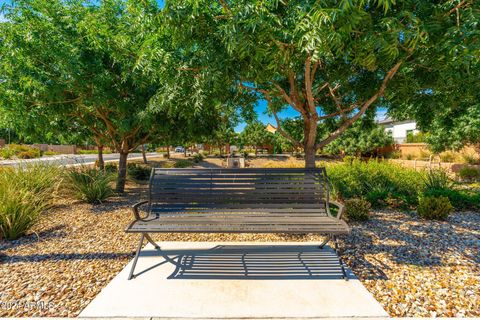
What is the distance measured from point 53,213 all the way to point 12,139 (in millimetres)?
55463

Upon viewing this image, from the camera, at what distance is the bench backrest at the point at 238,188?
314 centimetres

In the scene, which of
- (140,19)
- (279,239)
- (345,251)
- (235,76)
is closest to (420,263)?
(345,251)

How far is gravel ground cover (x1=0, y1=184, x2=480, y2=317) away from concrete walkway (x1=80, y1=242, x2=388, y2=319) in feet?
0.79

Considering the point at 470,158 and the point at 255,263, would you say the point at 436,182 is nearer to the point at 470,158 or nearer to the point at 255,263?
the point at 255,263

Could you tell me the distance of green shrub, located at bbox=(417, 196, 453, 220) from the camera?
14.4ft

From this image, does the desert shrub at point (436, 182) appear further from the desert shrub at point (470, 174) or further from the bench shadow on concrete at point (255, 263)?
the desert shrub at point (470, 174)

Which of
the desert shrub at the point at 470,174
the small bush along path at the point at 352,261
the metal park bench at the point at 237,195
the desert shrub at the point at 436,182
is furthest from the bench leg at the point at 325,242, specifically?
the desert shrub at the point at 470,174

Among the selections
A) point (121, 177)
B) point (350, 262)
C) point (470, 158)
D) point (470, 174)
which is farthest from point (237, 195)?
point (470, 158)

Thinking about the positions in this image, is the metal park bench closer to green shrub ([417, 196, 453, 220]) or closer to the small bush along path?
the small bush along path

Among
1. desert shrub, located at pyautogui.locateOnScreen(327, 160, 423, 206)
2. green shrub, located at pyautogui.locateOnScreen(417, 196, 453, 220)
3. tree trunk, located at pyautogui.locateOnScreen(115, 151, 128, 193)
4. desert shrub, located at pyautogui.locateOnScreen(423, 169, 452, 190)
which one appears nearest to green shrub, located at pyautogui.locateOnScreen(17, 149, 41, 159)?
tree trunk, located at pyautogui.locateOnScreen(115, 151, 128, 193)

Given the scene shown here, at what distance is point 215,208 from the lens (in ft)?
10.4

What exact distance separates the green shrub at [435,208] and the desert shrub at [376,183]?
2.91 feet

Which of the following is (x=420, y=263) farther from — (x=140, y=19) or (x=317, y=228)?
(x=140, y=19)

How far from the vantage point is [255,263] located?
9.14ft
